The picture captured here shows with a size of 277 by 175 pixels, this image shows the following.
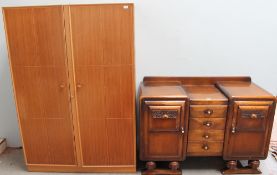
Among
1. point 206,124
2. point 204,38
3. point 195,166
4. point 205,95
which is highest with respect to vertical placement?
point 204,38

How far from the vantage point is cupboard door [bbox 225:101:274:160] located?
6.77 feet

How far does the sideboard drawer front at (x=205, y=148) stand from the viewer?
220 centimetres

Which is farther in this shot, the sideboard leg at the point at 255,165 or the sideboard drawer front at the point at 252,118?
the sideboard leg at the point at 255,165

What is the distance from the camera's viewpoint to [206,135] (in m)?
2.17

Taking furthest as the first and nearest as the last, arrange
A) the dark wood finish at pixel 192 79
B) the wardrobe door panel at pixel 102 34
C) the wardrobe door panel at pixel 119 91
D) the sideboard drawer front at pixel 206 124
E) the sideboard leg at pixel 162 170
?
the dark wood finish at pixel 192 79, the sideboard leg at pixel 162 170, the sideboard drawer front at pixel 206 124, the wardrobe door panel at pixel 119 91, the wardrobe door panel at pixel 102 34

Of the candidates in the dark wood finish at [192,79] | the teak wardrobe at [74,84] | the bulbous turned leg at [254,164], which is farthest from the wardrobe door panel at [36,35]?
the bulbous turned leg at [254,164]

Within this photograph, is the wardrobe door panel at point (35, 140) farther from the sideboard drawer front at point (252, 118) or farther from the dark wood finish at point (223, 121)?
the sideboard drawer front at point (252, 118)

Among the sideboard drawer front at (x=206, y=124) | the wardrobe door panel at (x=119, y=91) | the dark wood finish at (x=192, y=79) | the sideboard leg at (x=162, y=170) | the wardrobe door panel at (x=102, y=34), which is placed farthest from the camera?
the dark wood finish at (x=192, y=79)

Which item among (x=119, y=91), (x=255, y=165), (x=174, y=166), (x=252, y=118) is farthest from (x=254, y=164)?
(x=119, y=91)

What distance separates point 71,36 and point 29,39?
33 centimetres

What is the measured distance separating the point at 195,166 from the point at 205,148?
29cm

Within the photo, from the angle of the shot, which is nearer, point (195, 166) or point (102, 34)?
point (102, 34)

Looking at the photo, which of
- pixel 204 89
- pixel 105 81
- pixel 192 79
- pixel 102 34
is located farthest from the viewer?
pixel 192 79

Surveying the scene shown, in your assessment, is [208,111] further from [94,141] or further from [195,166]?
[94,141]
